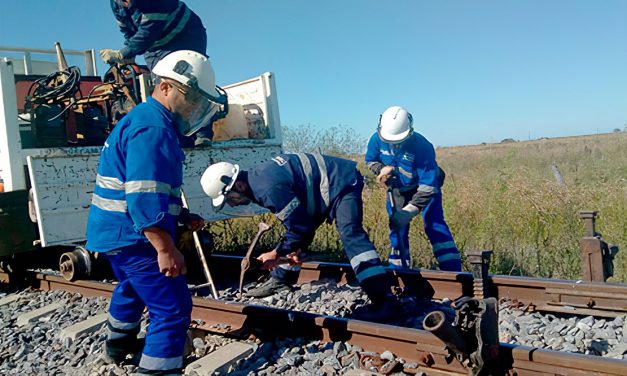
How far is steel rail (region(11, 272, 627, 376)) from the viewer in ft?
9.43

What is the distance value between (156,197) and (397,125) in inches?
132

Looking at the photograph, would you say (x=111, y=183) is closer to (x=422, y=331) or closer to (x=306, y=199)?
(x=306, y=199)

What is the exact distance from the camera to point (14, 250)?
5.80m

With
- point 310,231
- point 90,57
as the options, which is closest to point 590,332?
point 310,231

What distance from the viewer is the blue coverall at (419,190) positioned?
5.80 meters

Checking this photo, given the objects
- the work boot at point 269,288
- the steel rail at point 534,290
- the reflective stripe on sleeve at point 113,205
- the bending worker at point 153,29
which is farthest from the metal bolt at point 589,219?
the bending worker at point 153,29

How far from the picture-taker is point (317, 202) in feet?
14.8

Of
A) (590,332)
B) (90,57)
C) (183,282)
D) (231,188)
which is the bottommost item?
(590,332)

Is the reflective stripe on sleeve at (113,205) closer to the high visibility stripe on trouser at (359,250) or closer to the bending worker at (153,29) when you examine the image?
the high visibility stripe on trouser at (359,250)

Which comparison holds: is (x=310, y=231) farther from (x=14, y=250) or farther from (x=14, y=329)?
(x=14, y=250)

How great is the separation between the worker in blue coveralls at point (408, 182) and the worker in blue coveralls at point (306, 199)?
4.46 feet

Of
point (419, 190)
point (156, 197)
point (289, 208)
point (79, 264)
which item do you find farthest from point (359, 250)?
point (79, 264)

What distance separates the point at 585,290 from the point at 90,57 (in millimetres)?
7369

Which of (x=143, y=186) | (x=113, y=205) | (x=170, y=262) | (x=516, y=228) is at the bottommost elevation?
(x=516, y=228)
